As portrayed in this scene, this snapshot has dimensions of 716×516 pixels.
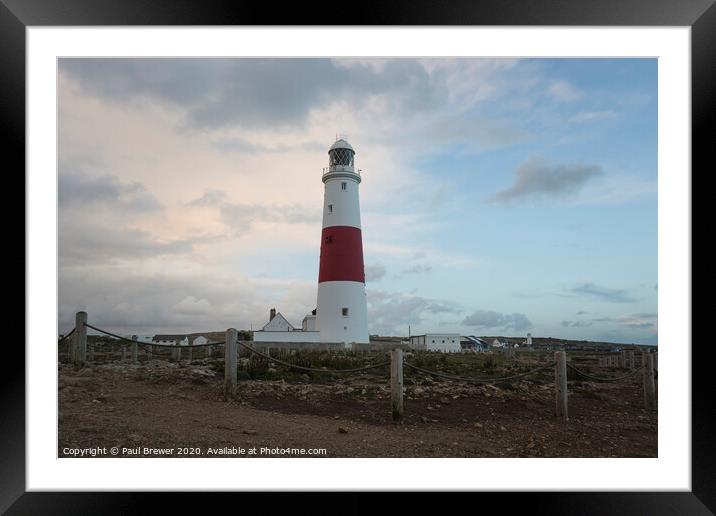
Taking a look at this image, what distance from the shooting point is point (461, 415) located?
634 centimetres

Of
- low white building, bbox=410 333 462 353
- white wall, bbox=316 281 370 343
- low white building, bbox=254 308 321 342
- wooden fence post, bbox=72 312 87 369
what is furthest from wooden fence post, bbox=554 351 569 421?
low white building, bbox=410 333 462 353

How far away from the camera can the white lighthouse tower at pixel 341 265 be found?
14633mm

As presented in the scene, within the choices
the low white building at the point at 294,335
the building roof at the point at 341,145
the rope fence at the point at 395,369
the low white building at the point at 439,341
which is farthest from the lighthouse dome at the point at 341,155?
the low white building at the point at 439,341

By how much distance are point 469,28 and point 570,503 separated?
161 inches

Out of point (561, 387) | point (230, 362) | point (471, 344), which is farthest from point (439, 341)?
point (230, 362)

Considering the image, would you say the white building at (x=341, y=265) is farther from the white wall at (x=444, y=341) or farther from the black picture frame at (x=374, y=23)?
the black picture frame at (x=374, y=23)

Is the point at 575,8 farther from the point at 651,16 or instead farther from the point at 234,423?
the point at 234,423

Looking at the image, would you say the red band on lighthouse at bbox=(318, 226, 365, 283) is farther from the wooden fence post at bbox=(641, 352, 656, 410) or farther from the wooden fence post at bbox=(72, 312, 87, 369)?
the wooden fence post at bbox=(641, 352, 656, 410)

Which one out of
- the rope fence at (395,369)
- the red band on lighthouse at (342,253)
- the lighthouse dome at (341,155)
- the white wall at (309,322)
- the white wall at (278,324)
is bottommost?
the white wall at (278,324)

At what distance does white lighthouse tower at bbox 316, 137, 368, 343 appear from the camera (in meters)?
14.6

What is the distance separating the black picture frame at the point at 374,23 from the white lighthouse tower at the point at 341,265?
10.7 metres

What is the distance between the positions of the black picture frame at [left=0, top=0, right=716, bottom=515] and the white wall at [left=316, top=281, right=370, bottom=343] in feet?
35.1

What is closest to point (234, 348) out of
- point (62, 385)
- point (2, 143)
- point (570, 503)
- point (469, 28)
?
point (62, 385)

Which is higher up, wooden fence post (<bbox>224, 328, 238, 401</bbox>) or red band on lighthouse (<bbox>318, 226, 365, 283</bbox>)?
red band on lighthouse (<bbox>318, 226, 365, 283</bbox>)
